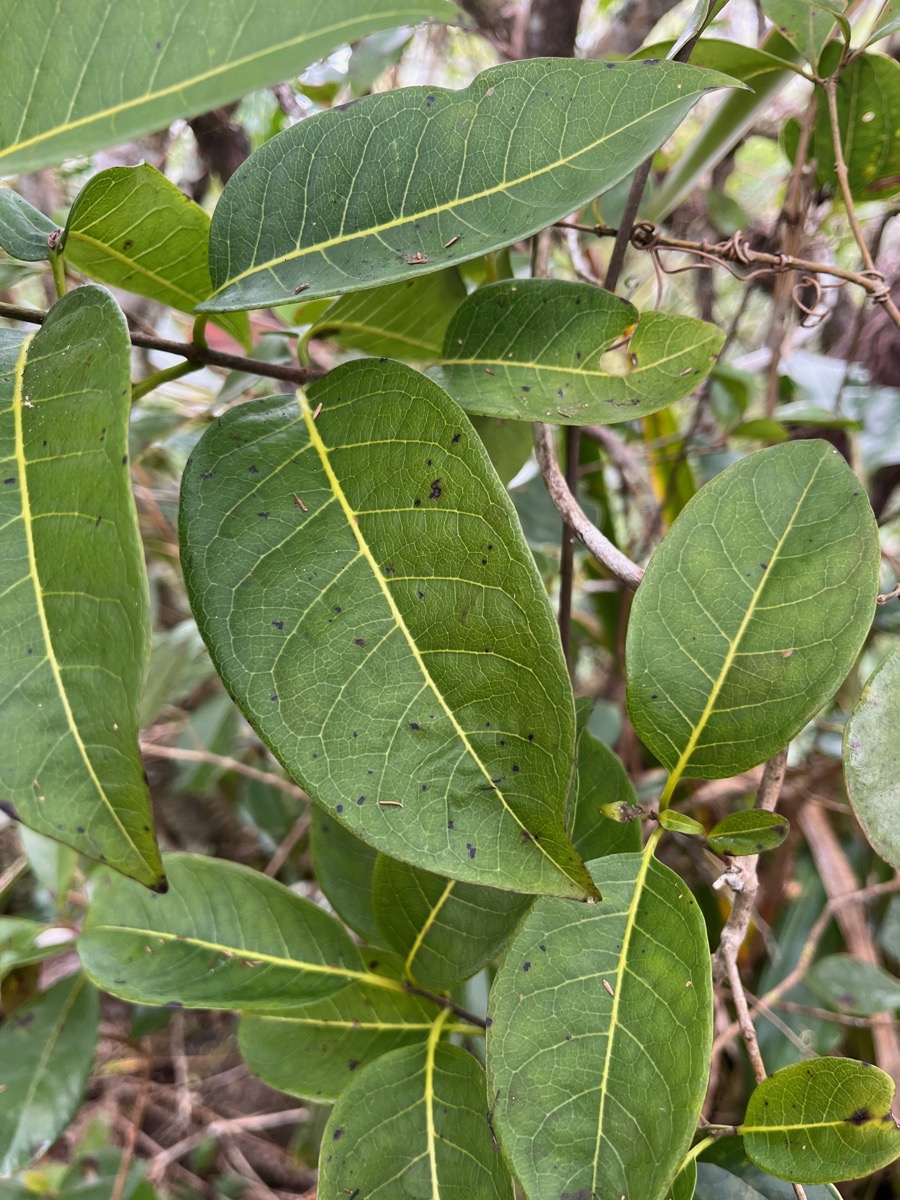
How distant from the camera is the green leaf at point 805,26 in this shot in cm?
52

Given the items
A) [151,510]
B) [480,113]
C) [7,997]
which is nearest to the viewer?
[480,113]

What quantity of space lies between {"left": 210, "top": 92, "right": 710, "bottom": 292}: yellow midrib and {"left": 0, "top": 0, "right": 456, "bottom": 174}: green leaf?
0.10 m

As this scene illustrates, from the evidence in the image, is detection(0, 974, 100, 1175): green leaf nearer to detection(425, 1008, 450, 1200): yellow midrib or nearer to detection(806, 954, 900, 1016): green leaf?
detection(425, 1008, 450, 1200): yellow midrib

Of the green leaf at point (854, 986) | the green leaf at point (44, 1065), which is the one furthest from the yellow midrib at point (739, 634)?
the green leaf at point (44, 1065)

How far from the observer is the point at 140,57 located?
27 cm

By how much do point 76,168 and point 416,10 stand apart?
0.98 meters

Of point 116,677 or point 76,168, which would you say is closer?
point 116,677

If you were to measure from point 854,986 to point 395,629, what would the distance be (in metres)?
0.70

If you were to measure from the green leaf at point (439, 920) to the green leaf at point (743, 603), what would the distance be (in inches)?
5.4

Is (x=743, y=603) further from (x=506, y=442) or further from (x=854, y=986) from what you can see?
(x=854, y=986)

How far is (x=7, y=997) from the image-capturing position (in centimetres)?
94

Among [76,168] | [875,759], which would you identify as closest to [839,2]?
[875,759]

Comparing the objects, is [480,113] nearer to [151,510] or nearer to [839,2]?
[839,2]

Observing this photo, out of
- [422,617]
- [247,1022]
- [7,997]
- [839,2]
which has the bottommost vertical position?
[7,997]
